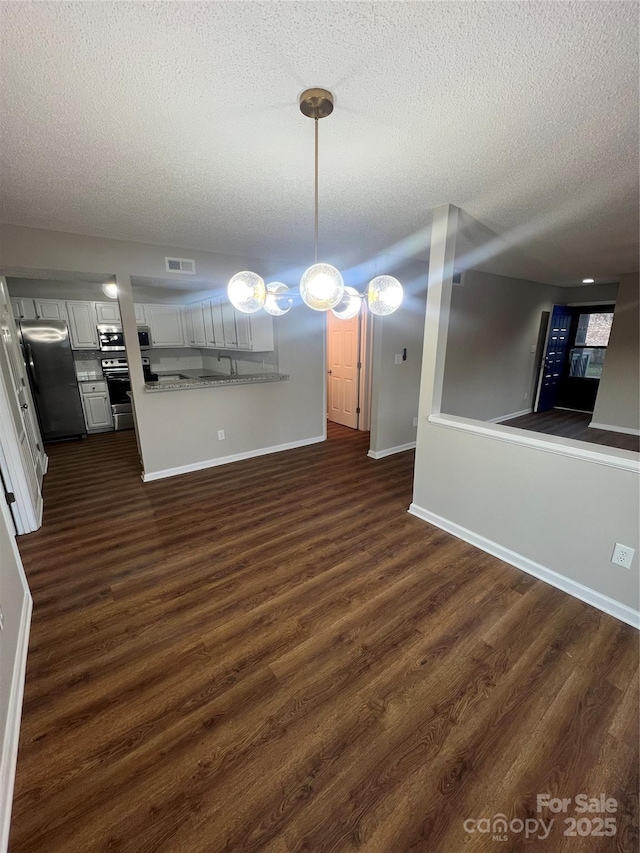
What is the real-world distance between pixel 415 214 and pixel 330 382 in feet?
12.4

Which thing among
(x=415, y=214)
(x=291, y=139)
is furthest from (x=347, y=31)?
(x=415, y=214)

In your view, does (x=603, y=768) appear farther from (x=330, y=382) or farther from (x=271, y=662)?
(x=330, y=382)


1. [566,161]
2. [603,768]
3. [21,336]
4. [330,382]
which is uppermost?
[566,161]

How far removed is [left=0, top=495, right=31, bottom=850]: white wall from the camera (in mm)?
1166

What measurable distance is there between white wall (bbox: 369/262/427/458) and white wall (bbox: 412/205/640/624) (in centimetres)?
140

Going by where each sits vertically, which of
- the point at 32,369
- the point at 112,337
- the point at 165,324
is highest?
the point at 165,324

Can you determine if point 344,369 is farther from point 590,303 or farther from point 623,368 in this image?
point 590,303

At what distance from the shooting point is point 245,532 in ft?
9.03

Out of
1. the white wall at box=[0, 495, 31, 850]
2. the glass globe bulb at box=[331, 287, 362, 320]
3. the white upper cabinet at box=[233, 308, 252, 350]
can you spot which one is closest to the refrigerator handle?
Answer: the white upper cabinet at box=[233, 308, 252, 350]

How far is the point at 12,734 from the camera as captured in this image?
1.31 m

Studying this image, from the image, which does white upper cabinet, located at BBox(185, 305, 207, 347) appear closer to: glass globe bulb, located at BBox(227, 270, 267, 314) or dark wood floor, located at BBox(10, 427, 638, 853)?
dark wood floor, located at BBox(10, 427, 638, 853)

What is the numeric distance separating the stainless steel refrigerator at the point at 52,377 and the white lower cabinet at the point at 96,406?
0.52 feet

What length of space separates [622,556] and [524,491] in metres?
0.57

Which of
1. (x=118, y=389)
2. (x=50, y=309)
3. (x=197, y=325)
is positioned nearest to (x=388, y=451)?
(x=197, y=325)
